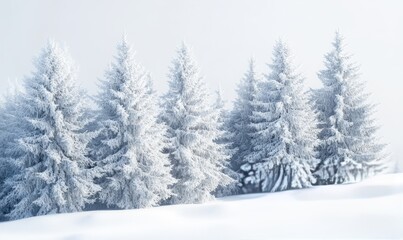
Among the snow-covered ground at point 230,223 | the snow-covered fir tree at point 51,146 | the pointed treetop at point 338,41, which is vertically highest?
the pointed treetop at point 338,41

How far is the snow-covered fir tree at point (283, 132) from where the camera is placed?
29312 mm

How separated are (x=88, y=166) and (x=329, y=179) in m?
16.8

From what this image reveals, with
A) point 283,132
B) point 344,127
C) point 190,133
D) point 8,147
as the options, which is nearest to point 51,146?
point 8,147

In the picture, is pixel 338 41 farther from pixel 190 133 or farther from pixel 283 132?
pixel 190 133

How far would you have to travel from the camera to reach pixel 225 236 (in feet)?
39.4

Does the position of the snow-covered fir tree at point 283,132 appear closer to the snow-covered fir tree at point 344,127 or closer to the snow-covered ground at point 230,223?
the snow-covered fir tree at point 344,127

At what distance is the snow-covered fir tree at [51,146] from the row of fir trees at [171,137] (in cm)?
7

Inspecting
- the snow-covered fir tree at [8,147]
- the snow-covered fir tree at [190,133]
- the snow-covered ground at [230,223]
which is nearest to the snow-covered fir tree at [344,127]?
the snow-covered fir tree at [190,133]

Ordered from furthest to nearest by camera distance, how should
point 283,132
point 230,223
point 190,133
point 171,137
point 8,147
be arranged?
1. point 283,132
2. point 171,137
3. point 8,147
4. point 190,133
5. point 230,223

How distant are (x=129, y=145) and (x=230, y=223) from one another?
12.5m

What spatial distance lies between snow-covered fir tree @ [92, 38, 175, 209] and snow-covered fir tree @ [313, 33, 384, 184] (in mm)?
12212

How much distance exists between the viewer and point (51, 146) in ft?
77.6

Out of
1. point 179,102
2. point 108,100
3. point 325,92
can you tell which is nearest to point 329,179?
point 325,92

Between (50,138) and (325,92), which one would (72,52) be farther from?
(325,92)
